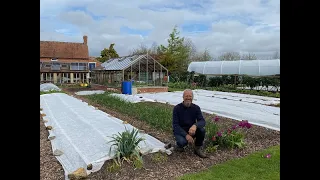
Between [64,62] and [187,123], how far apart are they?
33609mm

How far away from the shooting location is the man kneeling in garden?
4.64 metres

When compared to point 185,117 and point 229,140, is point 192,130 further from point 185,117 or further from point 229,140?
point 229,140

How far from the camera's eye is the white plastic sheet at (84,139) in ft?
14.1

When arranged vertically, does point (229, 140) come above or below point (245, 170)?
above

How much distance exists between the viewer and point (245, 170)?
4.12 m

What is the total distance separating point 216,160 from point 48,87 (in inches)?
811

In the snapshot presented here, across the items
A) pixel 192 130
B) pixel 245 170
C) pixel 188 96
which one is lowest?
pixel 245 170

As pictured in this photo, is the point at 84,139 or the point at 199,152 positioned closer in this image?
the point at 199,152

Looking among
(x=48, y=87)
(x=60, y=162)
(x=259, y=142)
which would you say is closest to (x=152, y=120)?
(x=259, y=142)

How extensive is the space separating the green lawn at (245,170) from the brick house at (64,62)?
95.7 ft

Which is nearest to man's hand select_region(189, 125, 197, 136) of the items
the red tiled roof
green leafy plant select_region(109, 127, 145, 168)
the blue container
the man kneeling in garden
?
the man kneeling in garden

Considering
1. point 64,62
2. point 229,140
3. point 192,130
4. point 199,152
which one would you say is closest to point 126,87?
point 229,140
